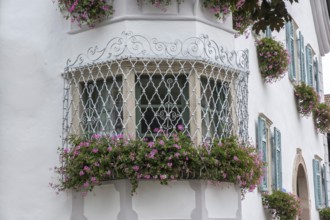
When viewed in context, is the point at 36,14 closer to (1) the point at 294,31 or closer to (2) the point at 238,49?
(2) the point at 238,49

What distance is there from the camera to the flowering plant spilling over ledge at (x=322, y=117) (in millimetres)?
17250

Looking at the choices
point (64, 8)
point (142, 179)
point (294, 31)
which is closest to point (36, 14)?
point (64, 8)

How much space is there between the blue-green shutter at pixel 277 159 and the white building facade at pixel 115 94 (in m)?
2.32

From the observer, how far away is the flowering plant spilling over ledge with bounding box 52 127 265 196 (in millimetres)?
9055

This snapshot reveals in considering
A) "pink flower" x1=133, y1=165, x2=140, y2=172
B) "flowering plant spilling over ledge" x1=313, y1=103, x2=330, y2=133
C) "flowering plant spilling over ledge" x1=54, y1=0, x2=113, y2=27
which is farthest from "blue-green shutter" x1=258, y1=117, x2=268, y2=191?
"flowering plant spilling over ledge" x1=313, y1=103, x2=330, y2=133

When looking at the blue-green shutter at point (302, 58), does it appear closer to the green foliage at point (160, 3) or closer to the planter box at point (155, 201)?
the green foliage at point (160, 3)

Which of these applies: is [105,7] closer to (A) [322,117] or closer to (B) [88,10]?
(B) [88,10]

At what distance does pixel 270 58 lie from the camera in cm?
1290

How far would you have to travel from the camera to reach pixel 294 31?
635 inches

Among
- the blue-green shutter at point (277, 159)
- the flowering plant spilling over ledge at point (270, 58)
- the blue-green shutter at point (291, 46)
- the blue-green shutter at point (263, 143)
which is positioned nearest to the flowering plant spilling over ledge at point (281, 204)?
the blue-green shutter at point (263, 143)

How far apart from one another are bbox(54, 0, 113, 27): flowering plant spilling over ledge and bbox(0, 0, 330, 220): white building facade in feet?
0.45

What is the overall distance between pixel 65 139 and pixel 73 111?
453mm

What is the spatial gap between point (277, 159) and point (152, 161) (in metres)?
4.85

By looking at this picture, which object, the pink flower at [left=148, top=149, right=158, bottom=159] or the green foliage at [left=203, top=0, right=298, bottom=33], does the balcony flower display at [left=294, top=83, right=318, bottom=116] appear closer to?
the pink flower at [left=148, top=149, right=158, bottom=159]
